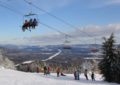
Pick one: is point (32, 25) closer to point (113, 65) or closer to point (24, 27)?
point (24, 27)

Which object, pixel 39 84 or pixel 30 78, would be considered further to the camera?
pixel 30 78

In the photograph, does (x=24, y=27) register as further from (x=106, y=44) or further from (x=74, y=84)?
(x=106, y=44)

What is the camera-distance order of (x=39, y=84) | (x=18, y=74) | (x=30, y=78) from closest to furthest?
1. (x=39, y=84)
2. (x=30, y=78)
3. (x=18, y=74)

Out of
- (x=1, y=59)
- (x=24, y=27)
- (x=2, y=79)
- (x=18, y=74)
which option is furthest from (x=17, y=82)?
(x=1, y=59)

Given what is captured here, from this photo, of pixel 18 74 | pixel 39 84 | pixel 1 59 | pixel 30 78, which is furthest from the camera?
pixel 1 59

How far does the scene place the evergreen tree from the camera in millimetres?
54094

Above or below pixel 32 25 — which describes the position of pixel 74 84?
below

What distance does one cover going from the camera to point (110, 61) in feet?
179

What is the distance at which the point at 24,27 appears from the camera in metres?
35.8

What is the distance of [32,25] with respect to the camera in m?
35.4

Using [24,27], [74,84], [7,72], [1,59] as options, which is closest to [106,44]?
[74,84]

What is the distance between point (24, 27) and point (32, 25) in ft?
2.87

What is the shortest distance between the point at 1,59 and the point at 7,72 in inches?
1170

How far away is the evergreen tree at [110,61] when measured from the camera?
2130 inches
